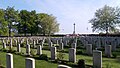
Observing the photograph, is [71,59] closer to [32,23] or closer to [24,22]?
[24,22]

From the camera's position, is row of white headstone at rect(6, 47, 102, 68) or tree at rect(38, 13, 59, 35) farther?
tree at rect(38, 13, 59, 35)

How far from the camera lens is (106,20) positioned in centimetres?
6272

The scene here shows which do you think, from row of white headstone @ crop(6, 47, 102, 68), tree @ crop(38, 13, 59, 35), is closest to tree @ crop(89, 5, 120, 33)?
tree @ crop(38, 13, 59, 35)

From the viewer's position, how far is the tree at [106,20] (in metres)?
62.4

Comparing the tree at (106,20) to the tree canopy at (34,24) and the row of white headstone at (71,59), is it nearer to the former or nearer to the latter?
the tree canopy at (34,24)

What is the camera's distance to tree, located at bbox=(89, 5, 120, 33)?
205ft

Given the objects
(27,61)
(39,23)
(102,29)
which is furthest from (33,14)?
(27,61)

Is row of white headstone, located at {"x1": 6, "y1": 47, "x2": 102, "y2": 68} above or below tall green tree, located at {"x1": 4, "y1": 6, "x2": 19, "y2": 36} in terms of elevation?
below

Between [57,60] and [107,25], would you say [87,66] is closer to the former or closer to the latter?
[57,60]

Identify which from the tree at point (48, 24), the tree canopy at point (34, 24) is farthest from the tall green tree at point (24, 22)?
the tree at point (48, 24)

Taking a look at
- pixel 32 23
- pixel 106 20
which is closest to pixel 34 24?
pixel 32 23

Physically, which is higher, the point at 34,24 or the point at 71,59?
the point at 34,24

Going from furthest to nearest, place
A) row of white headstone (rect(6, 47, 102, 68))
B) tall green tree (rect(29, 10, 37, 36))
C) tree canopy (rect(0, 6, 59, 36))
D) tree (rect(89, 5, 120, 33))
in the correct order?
tall green tree (rect(29, 10, 37, 36)) < tree canopy (rect(0, 6, 59, 36)) < tree (rect(89, 5, 120, 33)) < row of white headstone (rect(6, 47, 102, 68))

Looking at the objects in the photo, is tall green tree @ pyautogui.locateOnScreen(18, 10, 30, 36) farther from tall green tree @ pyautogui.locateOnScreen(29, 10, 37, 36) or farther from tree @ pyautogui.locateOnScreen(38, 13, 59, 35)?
tree @ pyautogui.locateOnScreen(38, 13, 59, 35)
